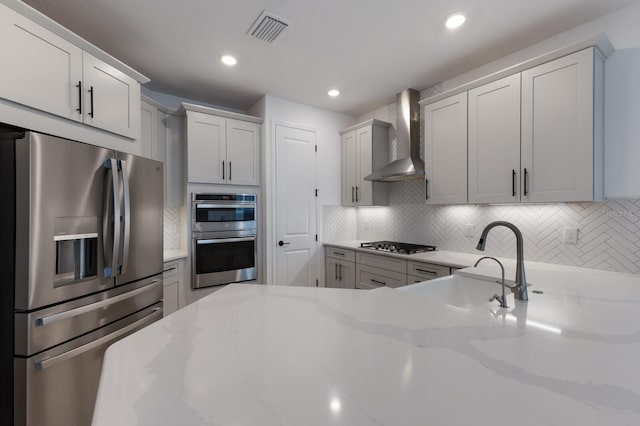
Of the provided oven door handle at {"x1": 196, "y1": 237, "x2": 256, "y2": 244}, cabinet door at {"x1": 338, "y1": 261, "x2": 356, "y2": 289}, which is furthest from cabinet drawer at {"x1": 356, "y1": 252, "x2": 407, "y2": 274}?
oven door handle at {"x1": 196, "y1": 237, "x2": 256, "y2": 244}

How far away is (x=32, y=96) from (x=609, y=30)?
11.8 ft

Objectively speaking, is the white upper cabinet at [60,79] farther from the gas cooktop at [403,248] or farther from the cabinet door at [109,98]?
the gas cooktop at [403,248]

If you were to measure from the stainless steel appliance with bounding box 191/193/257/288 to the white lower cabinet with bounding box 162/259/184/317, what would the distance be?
13cm

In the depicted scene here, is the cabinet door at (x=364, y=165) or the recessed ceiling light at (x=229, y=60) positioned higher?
the recessed ceiling light at (x=229, y=60)

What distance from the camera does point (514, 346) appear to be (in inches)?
28.2

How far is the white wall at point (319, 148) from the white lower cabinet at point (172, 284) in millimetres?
891

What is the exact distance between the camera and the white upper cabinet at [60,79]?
141 cm

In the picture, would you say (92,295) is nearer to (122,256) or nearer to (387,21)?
(122,256)

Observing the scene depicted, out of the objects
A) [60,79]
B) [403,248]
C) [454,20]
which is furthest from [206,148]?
[454,20]

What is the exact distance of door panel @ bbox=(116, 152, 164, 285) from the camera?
182cm

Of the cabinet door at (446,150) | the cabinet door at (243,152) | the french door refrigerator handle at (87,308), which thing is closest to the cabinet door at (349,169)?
the cabinet door at (446,150)

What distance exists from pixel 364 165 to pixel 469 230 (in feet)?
4.61

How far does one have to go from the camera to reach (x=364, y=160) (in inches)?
138

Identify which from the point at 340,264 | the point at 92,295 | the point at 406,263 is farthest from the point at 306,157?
the point at 92,295
